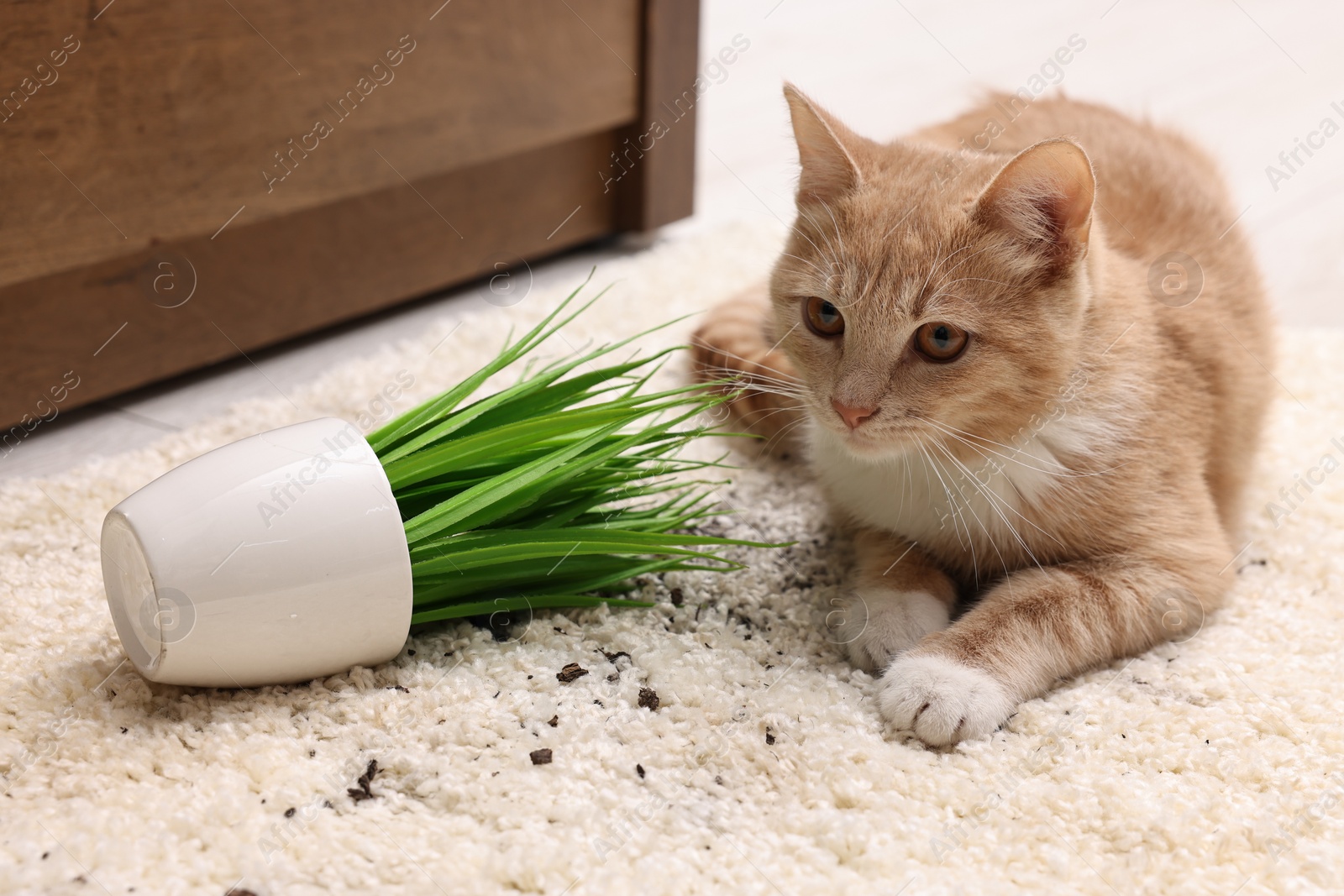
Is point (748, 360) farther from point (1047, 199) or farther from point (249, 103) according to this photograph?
point (249, 103)

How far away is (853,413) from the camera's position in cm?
131

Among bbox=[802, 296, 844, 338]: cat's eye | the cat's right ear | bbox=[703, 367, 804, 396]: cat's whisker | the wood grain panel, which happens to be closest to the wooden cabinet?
the wood grain panel

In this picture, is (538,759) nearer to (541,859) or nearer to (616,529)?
(541,859)

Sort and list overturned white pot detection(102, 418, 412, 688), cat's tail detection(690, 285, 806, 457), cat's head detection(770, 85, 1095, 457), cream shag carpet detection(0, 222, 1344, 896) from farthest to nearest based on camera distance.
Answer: cat's tail detection(690, 285, 806, 457)
cat's head detection(770, 85, 1095, 457)
overturned white pot detection(102, 418, 412, 688)
cream shag carpet detection(0, 222, 1344, 896)

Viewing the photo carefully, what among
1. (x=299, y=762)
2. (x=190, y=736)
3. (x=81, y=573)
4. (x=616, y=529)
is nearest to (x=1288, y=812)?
(x=616, y=529)

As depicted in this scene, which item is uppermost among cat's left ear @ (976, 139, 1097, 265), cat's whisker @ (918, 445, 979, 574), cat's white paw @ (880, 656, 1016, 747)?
cat's left ear @ (976, 139, 1097, 265)

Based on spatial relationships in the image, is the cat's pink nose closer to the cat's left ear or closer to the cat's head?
the cat's head

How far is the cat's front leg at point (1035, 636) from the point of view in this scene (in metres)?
1.27

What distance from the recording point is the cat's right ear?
4.58 ft

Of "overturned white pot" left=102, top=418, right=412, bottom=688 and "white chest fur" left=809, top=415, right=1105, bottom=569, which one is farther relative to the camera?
"white chest fur" left=809, top=415, right=1105, bottom=569

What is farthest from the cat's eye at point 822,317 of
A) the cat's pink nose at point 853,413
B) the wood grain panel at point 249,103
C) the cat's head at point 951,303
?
the wood grain panel at point 249,103

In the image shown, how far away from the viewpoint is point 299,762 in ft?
3.88

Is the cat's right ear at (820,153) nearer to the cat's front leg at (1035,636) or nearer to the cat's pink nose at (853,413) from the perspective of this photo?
the cat's pink nose at (853,413)

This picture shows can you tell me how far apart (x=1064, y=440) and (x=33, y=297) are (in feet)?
5.38
